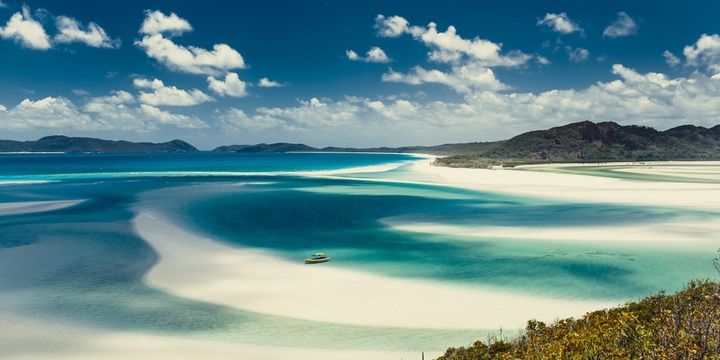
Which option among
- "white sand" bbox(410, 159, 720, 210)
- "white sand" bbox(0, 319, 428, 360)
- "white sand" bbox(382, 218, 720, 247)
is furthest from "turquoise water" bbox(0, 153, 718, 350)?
"white sand" bbox(410, 159, 720, 210)

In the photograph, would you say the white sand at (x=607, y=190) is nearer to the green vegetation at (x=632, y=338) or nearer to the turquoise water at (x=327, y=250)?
the turquoise water at (x=327, y=250)

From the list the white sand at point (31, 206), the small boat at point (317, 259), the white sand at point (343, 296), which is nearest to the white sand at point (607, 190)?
the white sand at point (343, 296)

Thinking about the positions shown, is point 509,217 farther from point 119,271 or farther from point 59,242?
point 59,242

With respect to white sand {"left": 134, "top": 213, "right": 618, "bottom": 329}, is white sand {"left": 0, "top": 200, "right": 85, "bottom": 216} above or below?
above

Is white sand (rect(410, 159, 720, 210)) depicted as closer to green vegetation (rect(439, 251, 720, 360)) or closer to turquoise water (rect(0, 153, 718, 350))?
turquoise water (rect(0, 153, 718, 350))

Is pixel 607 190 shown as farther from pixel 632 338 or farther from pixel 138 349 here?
pixel 138 349

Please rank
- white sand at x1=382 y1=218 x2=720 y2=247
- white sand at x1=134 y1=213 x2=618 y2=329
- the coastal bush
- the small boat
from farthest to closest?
white sand at x1=382 y1=218 x2=720 y2=247
the small boat
white sand at x1=134 y1=213 x2=618 y2=329
the coastal bush

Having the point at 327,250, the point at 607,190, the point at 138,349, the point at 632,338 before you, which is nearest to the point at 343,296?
the point at 138,349
